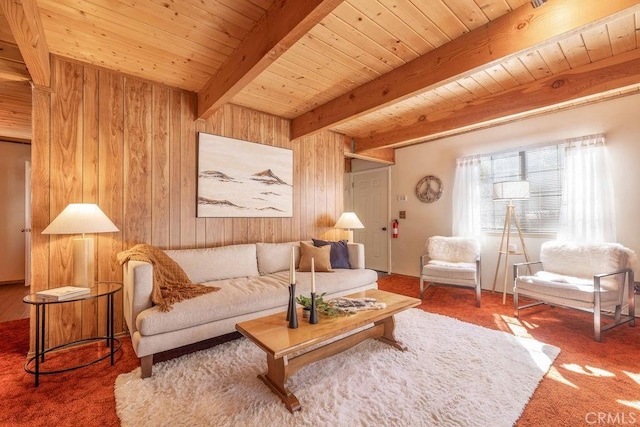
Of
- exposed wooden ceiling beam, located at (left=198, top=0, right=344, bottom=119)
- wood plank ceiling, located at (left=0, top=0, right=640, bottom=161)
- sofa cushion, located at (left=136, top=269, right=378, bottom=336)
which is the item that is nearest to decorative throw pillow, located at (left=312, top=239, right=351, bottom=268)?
sofa cushion, located at (left=136, top=269, right=378, bottom=336)

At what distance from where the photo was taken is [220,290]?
240cm

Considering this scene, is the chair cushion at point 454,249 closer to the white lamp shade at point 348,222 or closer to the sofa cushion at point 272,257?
the white lamp shade at point 348,222

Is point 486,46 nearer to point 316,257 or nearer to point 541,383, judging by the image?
point 541,383

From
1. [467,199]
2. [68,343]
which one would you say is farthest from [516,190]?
[68,343]

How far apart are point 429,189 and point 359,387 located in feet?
12.5

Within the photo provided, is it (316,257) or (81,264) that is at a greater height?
(81,264)

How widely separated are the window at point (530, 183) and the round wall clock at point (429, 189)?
0.66m

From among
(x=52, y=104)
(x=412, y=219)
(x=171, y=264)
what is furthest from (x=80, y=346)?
(x=412, y=219)

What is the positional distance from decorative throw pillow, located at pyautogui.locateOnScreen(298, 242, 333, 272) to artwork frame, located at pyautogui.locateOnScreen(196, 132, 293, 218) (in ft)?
Result: 2.15

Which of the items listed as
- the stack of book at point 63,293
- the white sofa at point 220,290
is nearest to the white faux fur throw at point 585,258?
the white sofa at point 220,290

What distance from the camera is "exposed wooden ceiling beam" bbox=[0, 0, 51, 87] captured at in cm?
151

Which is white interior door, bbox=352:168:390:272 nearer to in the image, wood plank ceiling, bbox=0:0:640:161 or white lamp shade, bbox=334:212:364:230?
white lamp shade, bbox=334:212:364:230

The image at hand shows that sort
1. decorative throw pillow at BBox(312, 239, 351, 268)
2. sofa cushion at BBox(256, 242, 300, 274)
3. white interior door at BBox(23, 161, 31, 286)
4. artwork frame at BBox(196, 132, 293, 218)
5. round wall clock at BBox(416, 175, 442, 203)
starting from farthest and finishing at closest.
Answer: round wall clock at BBox(416, 175, 442, 203) → white interior door at BBox(23, 161, 31, 286) → decorative throw pillow at BBox(312, 239, 351, 268) → sofa cushion at BBox(256, 242, 300, 274) → artwork frame at BBox(196, 132, 293, 218)

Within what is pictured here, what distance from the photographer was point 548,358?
217 cm
